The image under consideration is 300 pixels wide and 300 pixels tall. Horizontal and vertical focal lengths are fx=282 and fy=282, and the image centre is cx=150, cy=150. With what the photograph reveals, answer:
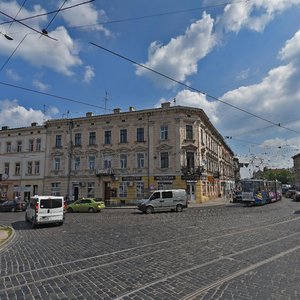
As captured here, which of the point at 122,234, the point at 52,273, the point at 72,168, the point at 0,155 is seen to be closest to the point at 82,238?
the point at 122,234

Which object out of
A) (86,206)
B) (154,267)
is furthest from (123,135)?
(154,267)

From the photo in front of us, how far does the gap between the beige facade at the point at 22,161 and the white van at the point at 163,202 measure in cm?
2219

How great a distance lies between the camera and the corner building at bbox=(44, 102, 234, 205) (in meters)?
35.9

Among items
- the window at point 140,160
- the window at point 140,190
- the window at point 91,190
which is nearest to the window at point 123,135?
the window at point 140,160

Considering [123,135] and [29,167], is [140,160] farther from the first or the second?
[29,167]

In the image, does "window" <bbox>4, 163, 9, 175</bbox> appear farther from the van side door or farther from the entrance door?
the van side door

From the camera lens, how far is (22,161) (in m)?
42.9

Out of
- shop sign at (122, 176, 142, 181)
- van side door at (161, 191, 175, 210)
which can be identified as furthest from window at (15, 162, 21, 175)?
van side door at (161, 191, 175, 210)

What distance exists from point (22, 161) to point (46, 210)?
97.0 feet

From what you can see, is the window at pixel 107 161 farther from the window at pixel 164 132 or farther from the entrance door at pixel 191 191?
the entrance door at pixel 191 191

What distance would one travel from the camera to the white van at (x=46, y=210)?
16.3 m

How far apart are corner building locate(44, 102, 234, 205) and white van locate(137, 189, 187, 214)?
361 inches

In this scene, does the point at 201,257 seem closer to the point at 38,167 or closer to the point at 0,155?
the point at 38,167

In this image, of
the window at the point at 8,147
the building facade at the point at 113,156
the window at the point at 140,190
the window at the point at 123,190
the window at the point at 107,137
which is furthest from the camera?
the window at the point at 8,147
